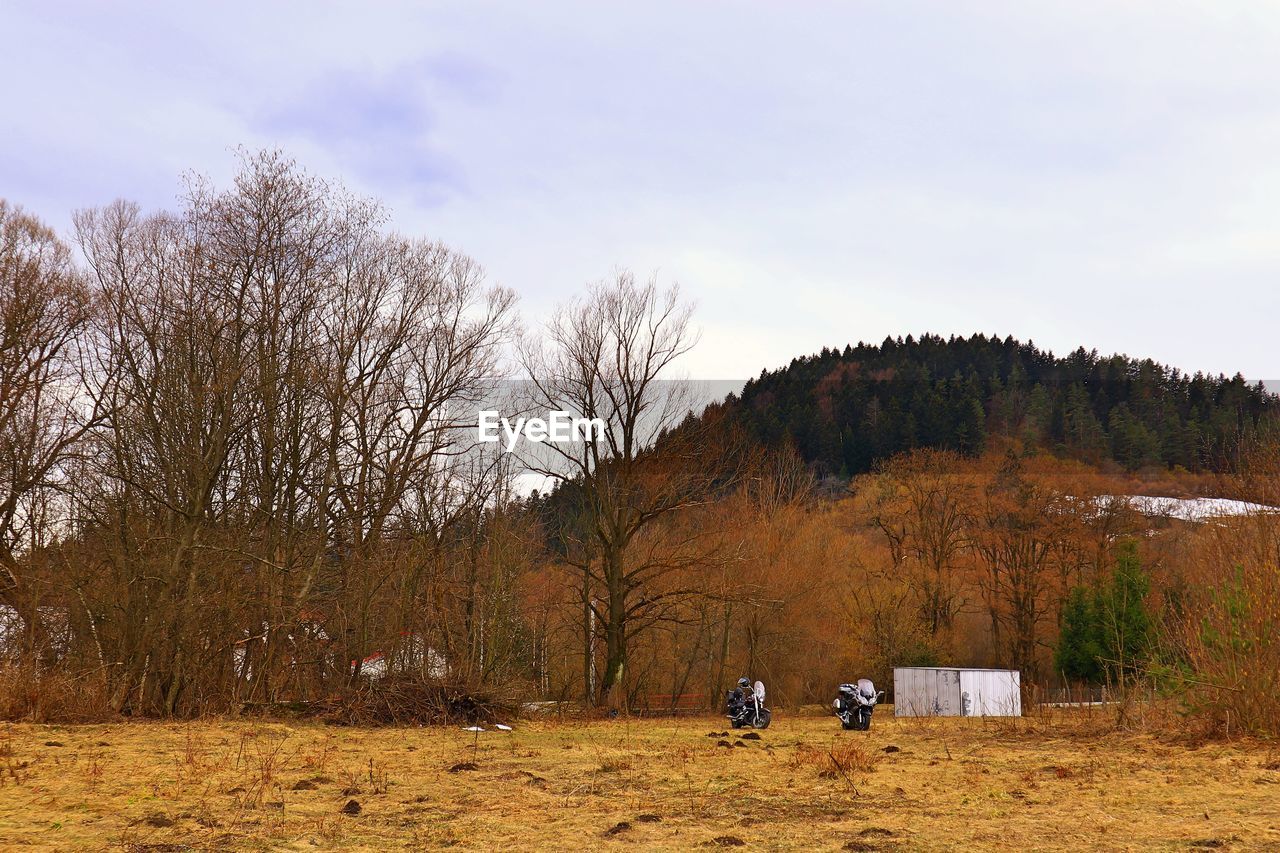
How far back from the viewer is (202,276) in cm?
1975

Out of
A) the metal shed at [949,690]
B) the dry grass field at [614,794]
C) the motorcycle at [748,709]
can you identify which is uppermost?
the dry grass field at [614,794]

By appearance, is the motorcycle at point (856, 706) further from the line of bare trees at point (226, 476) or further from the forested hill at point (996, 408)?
the forested hill at point (996, 408)

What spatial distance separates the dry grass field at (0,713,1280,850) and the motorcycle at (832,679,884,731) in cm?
598

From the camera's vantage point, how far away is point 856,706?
20.3m

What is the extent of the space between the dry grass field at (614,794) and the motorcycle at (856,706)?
598cm

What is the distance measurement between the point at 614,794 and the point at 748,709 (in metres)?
11.9

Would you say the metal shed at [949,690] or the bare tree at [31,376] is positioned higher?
the bare tree at [31,376]

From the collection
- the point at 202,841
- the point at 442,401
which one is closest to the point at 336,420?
the point at 442,401

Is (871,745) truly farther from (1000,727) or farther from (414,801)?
(414,801)

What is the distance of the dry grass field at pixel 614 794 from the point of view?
7000mm

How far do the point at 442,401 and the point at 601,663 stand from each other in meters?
10.9

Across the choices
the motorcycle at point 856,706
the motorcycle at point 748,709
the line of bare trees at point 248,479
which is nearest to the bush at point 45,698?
the line of bare trees at point 248,479

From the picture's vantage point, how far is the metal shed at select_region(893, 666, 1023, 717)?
→ 115 ft

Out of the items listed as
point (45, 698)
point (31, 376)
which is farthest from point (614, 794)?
point (31, 376)
